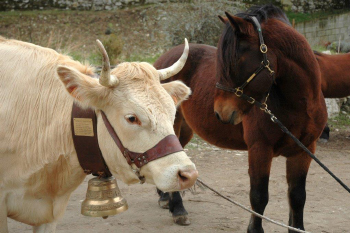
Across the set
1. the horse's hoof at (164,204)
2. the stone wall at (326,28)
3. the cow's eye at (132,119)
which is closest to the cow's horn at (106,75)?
the cow's eye at (132,119)

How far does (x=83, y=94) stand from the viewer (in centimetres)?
231

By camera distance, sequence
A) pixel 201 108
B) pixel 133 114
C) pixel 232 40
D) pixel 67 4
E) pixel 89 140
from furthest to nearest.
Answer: pixel 67 4
pixel 201 108
pixel 232 40
pixel 89 140
pixel 133 114

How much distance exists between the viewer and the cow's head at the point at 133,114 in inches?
86.0

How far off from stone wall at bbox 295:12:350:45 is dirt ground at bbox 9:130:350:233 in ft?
38.7

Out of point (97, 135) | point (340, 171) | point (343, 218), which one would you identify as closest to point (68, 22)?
point (340, 171)

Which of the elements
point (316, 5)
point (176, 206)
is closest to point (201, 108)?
point (176, 206)

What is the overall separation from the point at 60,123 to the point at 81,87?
36 cm

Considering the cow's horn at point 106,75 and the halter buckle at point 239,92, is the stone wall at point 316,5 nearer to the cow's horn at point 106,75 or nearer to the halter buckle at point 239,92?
the halter buckle at point 239,92

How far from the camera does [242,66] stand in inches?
131

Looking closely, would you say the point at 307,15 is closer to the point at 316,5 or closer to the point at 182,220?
the point at 316,5

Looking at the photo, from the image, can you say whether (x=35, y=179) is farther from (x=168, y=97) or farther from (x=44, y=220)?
(x=168, y=97)

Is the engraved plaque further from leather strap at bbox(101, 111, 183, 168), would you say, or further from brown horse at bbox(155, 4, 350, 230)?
brown horse at bbox(155, 4, 350, 230)

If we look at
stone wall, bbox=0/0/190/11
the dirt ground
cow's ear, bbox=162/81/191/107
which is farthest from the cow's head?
stone wall, bbox=0/0/190/11

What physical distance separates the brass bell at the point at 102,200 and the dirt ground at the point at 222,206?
1842mm
